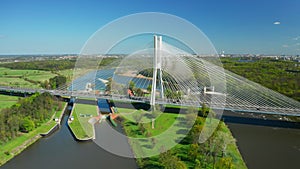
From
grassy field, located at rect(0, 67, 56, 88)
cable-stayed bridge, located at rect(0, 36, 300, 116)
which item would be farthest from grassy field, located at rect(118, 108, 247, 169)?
grassy field, located at rect(0, 67, 56, 88)

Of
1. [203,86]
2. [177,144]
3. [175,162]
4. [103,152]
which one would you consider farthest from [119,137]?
[203,86]

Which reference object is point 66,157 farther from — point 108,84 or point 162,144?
point 108,84

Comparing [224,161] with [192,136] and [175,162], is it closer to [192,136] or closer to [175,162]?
[175,162]

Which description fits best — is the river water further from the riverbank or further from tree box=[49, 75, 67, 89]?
tree box=[49, 75, 67, 89]

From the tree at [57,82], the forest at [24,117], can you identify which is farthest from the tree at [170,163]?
the tree at [57,82]

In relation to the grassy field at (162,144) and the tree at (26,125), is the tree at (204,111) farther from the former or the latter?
the tree at (26,125)

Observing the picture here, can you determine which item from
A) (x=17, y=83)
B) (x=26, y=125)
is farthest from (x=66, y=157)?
(x=17, y=83)
